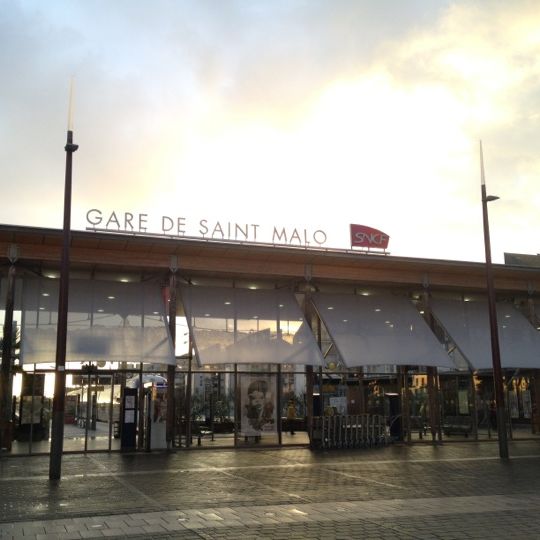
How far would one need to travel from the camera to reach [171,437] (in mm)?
21906

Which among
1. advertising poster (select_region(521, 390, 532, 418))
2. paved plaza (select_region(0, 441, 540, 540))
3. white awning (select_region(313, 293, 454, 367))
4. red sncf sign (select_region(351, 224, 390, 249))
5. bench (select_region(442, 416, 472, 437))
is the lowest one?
paved plaza (select_region(0, 441, 540, 540))

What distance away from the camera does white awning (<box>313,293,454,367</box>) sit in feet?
79.5

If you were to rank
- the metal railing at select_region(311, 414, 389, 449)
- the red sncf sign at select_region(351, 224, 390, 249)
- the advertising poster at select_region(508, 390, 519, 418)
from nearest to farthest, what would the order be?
1. the metal railing at select_region(311, 414, 389, 449)
2. the red sncf sign at select_region(351, 224, 390, 249)
3. the advertising poster at select_region(508, 390, 519, 418)

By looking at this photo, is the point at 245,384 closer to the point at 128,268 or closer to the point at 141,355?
the point at 141,355

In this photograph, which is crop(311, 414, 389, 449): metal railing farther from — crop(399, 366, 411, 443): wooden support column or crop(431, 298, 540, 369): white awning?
crop(431, 298, 540, 369): white awning

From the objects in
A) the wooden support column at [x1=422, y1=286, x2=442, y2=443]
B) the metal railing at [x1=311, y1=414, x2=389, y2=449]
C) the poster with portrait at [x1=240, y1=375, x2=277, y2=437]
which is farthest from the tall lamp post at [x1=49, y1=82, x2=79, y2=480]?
the wooden support column at [x1=422, y1=286, x2=442, y2=443]

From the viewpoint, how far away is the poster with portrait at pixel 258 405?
923 inches

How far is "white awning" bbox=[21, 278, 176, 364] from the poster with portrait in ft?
11.5

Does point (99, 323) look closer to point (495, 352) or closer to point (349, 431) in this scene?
point (349, 431)

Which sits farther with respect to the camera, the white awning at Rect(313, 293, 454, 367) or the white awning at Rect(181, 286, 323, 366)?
the white awning at Rect(313, 293, 454, 367)

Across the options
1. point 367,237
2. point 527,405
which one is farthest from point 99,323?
point 527,405

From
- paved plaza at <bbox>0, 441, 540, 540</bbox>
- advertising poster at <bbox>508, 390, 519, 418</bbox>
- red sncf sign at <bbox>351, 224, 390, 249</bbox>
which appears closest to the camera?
paved plaza at <bbox>0, 441, 540, 540</bbox>

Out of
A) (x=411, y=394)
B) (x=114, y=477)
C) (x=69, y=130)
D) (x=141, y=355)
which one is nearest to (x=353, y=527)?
(x=114, y=477)

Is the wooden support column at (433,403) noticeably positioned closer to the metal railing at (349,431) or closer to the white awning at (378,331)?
the white awning at (378,331)
